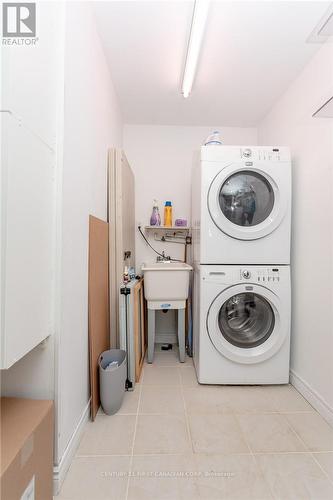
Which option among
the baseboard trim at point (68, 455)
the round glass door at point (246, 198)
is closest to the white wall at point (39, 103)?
the baseboard trim at point (68, 455)

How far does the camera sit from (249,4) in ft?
4.56

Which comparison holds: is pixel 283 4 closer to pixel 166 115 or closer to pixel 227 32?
pixel 227 32

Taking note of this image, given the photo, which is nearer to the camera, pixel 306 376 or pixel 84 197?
pixel 84 197

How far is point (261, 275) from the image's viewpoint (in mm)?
1838

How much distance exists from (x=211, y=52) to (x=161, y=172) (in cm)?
123

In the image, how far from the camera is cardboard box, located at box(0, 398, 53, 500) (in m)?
0.72

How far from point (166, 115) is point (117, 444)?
2832 millimetres

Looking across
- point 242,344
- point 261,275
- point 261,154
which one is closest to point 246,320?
point 242,344

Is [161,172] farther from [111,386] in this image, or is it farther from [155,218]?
[111,386]

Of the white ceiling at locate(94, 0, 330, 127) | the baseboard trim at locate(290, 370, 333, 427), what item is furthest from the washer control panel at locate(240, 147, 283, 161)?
the baseboard trim at locate(290, 370, 333, 427)

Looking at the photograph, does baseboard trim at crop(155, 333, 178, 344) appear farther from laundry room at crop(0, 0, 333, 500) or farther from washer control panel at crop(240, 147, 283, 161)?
washer control panel at crop(240, 147, 283, 161)

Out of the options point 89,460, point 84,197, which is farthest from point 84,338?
point 84,197

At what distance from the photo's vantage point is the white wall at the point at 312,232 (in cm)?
156

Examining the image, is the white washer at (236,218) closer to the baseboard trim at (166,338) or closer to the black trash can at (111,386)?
the black trash can at (111,386)
